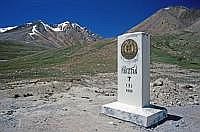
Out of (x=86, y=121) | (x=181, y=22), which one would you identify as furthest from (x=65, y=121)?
(x=181, y=22)

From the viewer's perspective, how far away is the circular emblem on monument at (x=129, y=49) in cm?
1075

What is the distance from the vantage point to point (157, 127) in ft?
32.2

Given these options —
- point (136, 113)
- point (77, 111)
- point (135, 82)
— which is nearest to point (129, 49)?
point (135, 82)

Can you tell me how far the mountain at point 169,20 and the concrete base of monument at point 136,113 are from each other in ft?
489

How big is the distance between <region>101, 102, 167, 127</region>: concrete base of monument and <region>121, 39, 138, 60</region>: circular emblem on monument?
189 centimetres

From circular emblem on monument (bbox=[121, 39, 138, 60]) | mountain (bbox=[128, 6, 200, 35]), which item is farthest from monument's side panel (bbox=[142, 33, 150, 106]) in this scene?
mountain (bbox=[128, 6, 200, 35])

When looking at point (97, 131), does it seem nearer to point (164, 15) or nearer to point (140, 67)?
point (140, 67)

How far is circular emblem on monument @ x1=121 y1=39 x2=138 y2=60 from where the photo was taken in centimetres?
1075

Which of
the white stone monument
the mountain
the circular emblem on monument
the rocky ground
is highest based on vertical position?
the mountain

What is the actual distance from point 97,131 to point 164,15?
596ft

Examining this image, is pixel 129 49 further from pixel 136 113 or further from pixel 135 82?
pixel 136 113

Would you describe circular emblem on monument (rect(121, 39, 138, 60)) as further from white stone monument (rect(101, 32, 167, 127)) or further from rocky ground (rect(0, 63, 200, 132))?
rocky ground (rect(0, 63, 200, 132))

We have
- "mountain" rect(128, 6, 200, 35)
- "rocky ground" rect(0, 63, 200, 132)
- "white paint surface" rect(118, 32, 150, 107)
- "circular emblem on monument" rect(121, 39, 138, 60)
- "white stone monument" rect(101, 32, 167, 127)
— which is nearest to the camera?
"rocky ground" rect(0, 63, 200, 132)

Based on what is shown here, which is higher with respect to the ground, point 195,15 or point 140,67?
point 195,15
